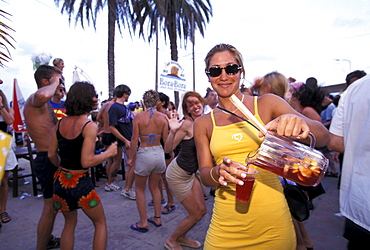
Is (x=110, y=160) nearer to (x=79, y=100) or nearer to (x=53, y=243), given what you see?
(x=53, y=243)

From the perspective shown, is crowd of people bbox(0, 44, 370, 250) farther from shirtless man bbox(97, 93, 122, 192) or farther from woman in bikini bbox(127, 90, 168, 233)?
shirtless man bbox(97, 93, 122, 192)

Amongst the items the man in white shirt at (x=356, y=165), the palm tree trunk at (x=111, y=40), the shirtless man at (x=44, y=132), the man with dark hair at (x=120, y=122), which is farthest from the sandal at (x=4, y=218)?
the palm tree trunk at (x=111, y=40)

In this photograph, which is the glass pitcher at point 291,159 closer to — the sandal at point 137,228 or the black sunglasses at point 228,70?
the black sunglasses at point 228,70

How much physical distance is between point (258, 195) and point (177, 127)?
1.79 m

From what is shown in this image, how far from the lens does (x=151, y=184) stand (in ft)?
12.7

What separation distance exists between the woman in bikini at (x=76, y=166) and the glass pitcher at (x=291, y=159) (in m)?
1.73

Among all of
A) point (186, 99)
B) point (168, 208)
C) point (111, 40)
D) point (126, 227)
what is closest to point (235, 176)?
point (186, 99)

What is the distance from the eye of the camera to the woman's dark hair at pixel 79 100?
2.46 m

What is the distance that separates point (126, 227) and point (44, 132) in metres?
1.85

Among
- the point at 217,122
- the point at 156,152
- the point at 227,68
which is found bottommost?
the point at 156,152

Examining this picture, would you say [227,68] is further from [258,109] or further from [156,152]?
[156,152]

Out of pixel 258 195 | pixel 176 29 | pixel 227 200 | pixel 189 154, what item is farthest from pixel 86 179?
pixel 176 29

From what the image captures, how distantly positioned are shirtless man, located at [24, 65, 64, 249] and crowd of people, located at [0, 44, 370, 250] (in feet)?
0.04

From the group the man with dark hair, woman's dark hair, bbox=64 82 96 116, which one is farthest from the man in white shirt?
the man with dark hair
